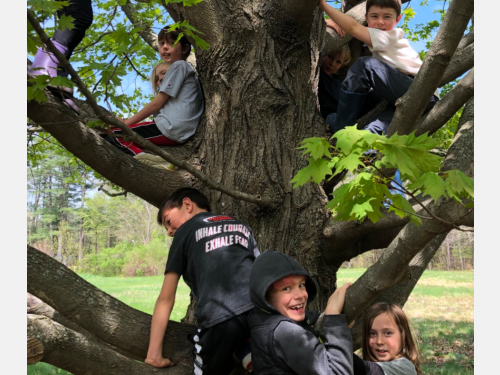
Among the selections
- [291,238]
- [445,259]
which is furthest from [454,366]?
[445,259]

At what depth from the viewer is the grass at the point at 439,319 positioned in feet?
23.0

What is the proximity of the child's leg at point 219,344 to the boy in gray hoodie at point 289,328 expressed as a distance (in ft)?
0.38

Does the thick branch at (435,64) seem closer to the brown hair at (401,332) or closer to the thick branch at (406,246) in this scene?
the thick branch at (406,246)

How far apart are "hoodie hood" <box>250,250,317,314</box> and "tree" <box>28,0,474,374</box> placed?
41cm

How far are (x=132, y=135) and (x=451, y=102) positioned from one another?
1.89 metres

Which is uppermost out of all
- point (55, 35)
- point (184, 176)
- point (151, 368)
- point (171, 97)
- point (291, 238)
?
point (55, 35)

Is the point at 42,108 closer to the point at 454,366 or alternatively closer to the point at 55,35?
the point at 55,35

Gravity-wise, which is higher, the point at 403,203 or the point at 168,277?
the point at 403,203

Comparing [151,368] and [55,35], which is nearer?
[151,368]

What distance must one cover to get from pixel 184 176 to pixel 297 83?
111cm

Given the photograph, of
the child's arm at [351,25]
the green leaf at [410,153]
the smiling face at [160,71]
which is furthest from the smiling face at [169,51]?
the green leaf at [410,153]

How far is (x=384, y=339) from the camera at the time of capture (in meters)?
2.48

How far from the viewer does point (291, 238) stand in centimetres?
321

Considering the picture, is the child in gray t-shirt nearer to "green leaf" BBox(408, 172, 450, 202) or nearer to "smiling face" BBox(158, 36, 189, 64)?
"smiling face" BBox(158, 36, 189, 64)
